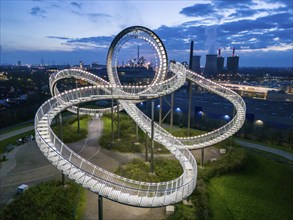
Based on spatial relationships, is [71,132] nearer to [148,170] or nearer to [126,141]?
[126,141]

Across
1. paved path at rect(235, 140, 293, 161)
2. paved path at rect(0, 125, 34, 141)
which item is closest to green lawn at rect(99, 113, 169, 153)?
paved path at rect(0, 125, 34, 141)

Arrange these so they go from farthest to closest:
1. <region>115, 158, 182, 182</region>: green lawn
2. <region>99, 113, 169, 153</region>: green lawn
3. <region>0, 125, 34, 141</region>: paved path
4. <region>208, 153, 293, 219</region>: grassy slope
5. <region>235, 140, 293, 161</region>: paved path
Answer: <region>0, 125, 34, 141</region>: paved path
<region>235, 140, 293, 161</region>: paved path
<region>99, 113, 169, 153</region>: green lawn
<region>115, 158, 182, 182</region>: green lawn
<region>208, 153, 293, 219</region>: grassy slope

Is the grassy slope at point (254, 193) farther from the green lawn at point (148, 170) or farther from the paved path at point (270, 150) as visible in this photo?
the paved path at point (270, 150)

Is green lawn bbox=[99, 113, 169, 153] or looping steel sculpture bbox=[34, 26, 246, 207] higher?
looping steel sculpture bbox=[34, 26, 246, 207]

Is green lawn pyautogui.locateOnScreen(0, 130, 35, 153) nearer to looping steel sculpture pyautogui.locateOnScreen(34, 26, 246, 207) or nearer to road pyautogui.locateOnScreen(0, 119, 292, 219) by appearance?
road pyautogui.locateOnScreen(0, 119, 292, 219)

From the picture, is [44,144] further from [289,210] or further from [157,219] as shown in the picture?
[289,210]

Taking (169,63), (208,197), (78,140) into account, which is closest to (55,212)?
(208,197)

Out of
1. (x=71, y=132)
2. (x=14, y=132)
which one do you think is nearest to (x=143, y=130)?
(x=71, y=132)

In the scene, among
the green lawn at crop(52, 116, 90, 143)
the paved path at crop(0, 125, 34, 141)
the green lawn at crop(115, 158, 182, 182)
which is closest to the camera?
the green lawn at crop(115, 158, 182, 182)
